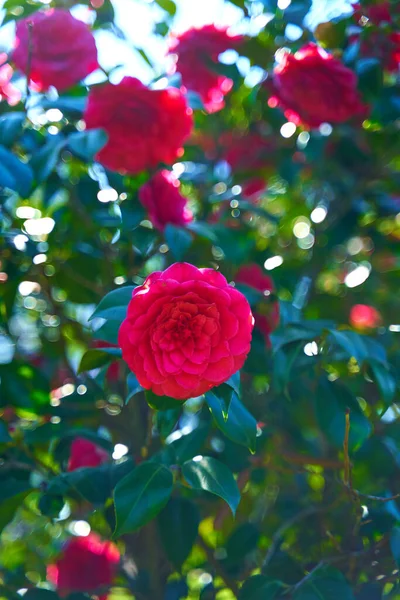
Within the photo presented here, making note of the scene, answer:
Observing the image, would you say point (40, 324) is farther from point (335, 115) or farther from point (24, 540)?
point (335, 115)

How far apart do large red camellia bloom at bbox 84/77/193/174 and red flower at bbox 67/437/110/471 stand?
461 millimetres

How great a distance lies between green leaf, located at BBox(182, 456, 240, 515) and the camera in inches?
31.1

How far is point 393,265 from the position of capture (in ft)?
5.47

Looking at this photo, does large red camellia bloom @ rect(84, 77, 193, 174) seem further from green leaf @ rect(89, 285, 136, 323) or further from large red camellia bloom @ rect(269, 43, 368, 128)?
green leaf @ rect(89, 285, 136, 323)

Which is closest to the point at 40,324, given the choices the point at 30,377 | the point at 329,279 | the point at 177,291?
the point at 30,377

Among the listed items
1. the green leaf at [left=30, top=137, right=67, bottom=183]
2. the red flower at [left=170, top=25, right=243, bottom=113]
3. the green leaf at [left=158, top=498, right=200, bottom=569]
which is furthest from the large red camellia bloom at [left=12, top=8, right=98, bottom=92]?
the green leaf at [left=158, top=498, right=200, bottom=569]

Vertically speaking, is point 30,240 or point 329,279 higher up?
point 30,240

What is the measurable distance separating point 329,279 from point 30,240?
890mm

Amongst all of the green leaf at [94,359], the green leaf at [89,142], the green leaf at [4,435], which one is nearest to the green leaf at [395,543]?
the green leaf at [94,359]

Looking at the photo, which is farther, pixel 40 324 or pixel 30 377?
pixel 40 324

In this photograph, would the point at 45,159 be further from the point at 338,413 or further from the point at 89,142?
the point at 338,413

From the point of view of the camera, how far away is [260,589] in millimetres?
911

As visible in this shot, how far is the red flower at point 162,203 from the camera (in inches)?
42.4

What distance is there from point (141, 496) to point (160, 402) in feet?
0.34
